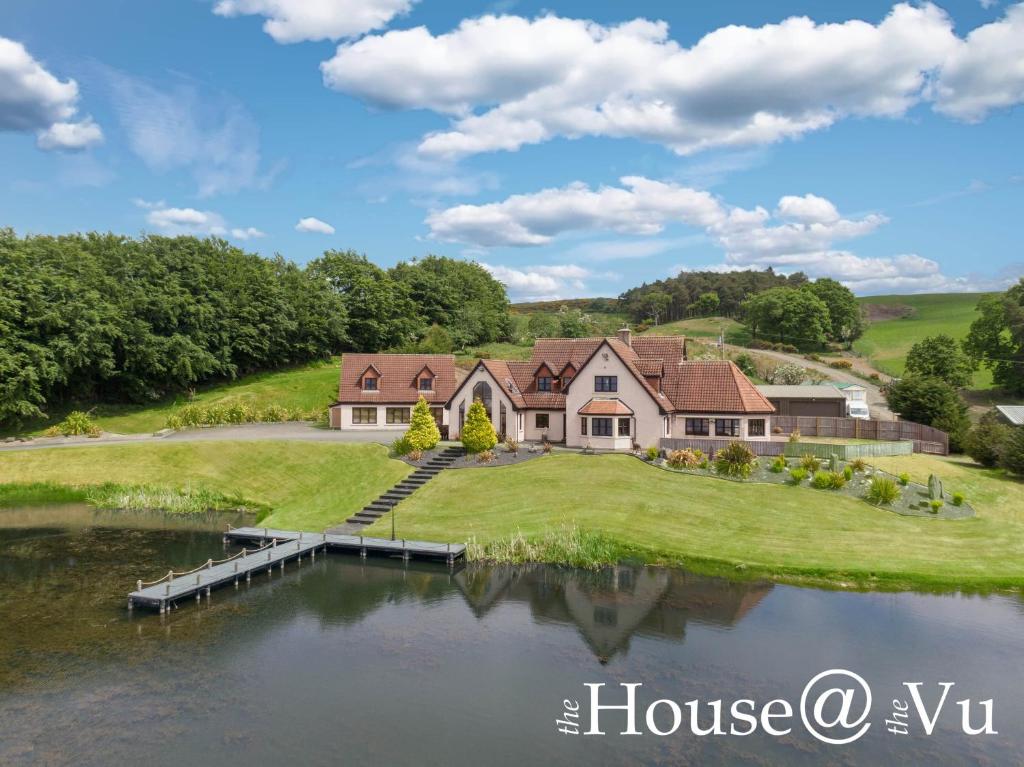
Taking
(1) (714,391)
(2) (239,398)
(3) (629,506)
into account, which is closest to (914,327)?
(1) (714,391)

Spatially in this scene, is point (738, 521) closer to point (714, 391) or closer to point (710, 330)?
point (714, 391)

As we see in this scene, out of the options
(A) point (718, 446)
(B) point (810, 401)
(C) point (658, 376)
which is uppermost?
(C) point (658, 376)

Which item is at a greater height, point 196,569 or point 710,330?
point 710,330

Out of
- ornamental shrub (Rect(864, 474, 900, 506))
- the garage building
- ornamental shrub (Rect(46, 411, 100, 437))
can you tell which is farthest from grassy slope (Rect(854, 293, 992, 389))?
ornamental shrub (Rect(46, 411, 100, 437))

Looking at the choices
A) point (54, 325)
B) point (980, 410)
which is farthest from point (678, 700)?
point (980, 410)

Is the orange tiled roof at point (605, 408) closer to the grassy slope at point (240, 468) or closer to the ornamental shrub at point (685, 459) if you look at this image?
the ornamental shrub at point (685, 459)

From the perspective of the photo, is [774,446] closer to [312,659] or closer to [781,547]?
[781,547]
